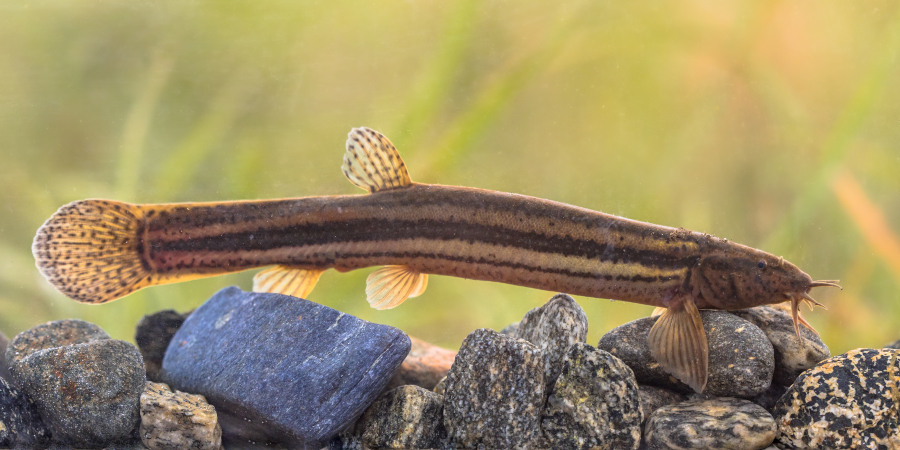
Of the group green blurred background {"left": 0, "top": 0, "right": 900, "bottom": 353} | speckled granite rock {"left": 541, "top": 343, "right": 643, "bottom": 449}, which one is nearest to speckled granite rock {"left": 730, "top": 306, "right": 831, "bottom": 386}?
green blurred background {"left": 0, "top": 0, "right": 900, "bottom": 353}

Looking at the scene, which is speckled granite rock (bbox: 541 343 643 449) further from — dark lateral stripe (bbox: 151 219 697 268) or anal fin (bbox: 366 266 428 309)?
anal fin (bbox: 366 266 428 309)

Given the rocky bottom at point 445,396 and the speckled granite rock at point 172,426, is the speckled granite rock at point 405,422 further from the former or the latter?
the speckled granite rock at point 172,426

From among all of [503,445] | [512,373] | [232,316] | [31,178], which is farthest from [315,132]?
[503,445]

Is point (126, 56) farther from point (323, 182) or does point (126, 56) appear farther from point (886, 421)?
point (886, 421)

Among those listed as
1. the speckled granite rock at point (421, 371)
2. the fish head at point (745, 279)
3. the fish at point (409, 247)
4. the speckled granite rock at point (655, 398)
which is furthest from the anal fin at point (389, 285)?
the fish head at point (745, 279)

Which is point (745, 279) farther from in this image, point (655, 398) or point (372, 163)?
point (372, 163)

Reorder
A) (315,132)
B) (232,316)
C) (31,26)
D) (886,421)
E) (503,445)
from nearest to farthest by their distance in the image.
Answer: (886,421) → (503,445) → (232,316) → (31,26) → (315,132)
